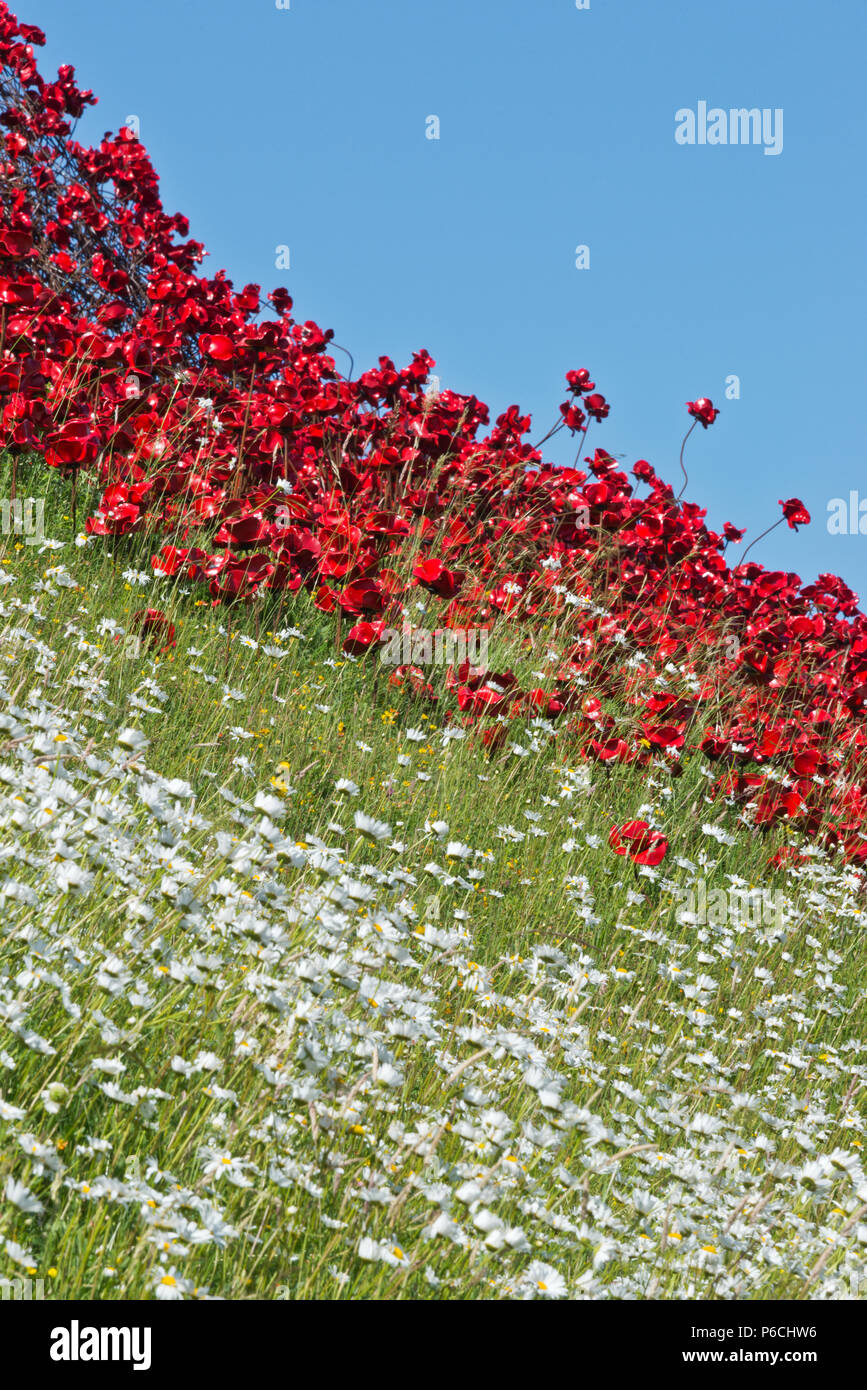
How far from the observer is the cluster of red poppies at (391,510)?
6223 millimetres

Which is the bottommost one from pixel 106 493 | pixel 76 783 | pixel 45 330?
pixel 76 783

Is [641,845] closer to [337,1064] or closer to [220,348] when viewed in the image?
[337,1064]

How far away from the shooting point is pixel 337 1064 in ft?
7.84

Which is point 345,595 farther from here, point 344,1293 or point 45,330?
point 344,1293

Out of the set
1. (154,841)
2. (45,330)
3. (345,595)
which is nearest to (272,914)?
(154,841)

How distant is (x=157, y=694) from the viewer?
14.7ft

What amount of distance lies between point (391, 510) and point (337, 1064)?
18.7 ft

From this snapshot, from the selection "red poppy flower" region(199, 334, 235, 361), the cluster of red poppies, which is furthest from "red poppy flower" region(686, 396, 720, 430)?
"red poppy flower" region(199, 334, 235, 361)

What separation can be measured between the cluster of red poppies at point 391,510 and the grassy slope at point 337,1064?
123 centimetres

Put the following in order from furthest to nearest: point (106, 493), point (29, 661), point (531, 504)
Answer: point (531, 504)
point (106, 493)
point (29, 661)

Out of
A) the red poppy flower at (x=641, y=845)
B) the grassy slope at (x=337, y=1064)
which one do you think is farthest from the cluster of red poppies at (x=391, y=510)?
the grassy slope at (x=337, y=1064)

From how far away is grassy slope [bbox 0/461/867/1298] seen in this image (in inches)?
78.0

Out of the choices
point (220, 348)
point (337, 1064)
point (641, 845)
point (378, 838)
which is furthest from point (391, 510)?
point (337, 1064)

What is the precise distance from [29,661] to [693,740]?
440 centimetres
